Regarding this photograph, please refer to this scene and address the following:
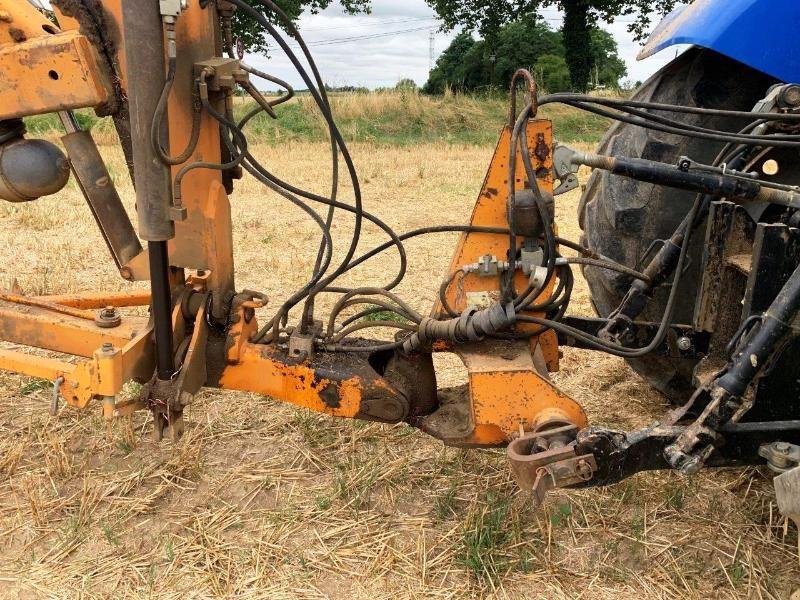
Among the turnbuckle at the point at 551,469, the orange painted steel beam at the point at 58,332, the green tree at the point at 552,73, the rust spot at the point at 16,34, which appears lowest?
the turnbuckle at the point at 551,469

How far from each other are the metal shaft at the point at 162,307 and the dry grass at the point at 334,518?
2.03ft

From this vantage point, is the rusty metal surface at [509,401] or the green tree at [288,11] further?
the green tree at [288,11]

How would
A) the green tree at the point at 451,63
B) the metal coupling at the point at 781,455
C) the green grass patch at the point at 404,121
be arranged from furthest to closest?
the green tree at the point at 451,63
the green grass patch at the point at 404,121
the metal coupling at the point at 781,455

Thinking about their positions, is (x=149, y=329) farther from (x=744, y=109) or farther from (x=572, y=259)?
(x=744, y=109)

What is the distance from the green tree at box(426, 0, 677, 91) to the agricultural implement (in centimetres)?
2256

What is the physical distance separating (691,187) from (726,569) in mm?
1281

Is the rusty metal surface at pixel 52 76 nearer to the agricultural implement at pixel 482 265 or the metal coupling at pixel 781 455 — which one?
the agricultural implement at pixel 482 265

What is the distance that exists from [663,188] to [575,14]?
2399 centimetres

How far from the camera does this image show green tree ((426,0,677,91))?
80.0 feet

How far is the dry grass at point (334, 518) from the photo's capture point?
2486 millimetres

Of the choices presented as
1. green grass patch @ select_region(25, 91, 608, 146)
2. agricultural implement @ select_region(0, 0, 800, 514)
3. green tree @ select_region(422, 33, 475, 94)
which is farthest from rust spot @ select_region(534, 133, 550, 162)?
green tree @ select_region(422, 33, 475, 94)

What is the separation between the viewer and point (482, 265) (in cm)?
253

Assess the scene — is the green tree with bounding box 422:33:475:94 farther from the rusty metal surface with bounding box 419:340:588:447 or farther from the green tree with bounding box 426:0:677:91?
the rusty metal surface with bounding box 419:340:588:447

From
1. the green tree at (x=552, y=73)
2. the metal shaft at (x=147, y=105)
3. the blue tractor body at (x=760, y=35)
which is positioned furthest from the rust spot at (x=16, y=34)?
the green tree at (x=552, y=73)
